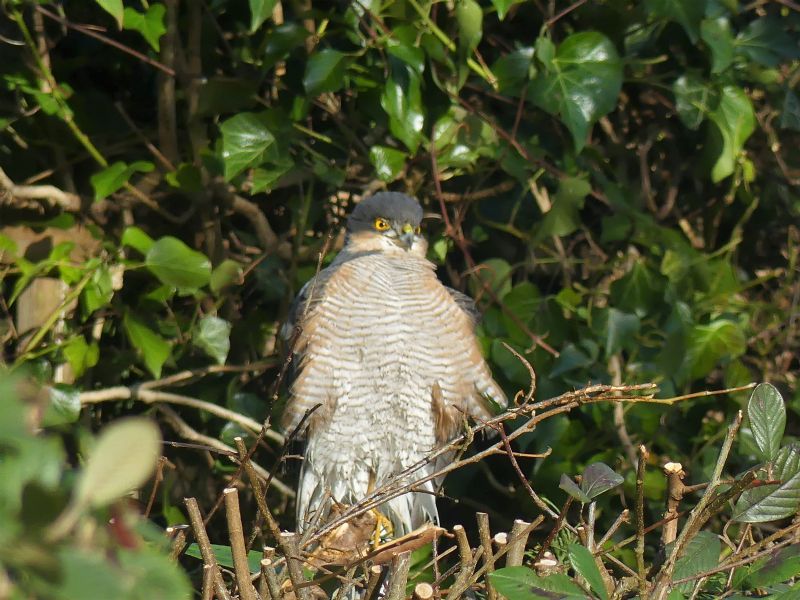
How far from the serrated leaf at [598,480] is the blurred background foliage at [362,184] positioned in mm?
1585

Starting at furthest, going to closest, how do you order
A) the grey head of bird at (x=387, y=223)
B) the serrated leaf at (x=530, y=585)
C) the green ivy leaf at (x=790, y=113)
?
the green ivy leaf at (x=790, y=113), the grey head of bird at (x=387, y=223), the serrated leaf at (x=530, y=585)

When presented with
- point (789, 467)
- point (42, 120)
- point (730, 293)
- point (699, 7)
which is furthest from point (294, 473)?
point (789, 467)

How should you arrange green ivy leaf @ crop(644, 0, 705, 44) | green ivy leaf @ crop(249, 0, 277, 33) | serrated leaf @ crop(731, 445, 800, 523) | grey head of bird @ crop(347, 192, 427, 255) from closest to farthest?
serrated leaf @ crop(731, 445, 800, 523)
green ivy leaf @ crop(249, 0, 277, 33)
green ivy leaf @ crop(644, 0, 705, 44)
grey head of bird @ crop(347, 192, 427, 255)

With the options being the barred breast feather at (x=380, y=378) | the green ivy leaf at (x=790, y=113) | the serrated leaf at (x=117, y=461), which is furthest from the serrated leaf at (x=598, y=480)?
the green ivy leaf at (x=790, y=113)

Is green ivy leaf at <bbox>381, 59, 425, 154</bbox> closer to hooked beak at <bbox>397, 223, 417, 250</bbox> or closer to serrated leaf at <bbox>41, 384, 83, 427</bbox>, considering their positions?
hooked beak at <bbox>397, 223, 417, 250</bbox>

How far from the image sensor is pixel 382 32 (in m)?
2.88

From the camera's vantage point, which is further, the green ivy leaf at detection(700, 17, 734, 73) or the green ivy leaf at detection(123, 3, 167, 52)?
the green ivy leaf at detection(700, 17, 734, 73)

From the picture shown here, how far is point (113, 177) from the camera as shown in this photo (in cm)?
297

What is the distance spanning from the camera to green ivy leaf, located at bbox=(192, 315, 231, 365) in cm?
306

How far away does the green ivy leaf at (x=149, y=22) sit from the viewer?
2795mm

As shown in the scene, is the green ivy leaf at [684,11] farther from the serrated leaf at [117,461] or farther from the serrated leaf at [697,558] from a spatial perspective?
the serrated leaf at [117,461]

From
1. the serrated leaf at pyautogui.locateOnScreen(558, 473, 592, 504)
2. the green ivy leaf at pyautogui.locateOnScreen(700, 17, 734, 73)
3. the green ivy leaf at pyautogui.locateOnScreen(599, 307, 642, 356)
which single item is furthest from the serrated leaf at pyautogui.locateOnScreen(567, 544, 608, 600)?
the green ivy leaf at pyautogui.locateOnScreen(700, 17, 734, 73)

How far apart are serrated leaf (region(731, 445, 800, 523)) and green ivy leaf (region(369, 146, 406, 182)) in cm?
179

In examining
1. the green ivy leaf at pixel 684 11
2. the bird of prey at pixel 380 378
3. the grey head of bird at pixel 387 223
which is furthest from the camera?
the grey head of bird at pixel 387 223
